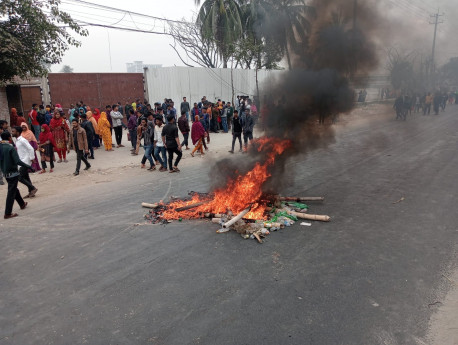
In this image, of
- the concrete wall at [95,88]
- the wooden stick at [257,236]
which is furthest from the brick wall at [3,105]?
the wooden stick at [257,236]

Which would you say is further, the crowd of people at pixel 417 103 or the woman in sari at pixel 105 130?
the crowd of people at pixel 417 103

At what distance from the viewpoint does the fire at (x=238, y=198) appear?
6.03 m

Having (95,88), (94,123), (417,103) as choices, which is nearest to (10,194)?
(94,123)

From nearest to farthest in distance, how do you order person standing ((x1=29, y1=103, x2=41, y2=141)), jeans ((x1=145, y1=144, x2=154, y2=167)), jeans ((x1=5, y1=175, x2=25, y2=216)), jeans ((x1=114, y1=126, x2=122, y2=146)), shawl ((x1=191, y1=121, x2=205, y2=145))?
jeans ((x1=5, y1=175, x2=25, y2=216))
jeans ((x1=145, y1=144, x2=154, y2=167))
shawl ((x1=191, y1=121, x2=205, y2=145))
person standing ((x1=29, y1=103, x2=41, y2=141))
jeans ((x1=114, y1=126, x2=122, y2=146))

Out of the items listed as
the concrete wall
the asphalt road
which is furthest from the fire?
the concrete wall

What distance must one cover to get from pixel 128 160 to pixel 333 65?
7.36 metres

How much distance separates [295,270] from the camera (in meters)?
4.18

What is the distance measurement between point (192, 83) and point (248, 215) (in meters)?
16.8

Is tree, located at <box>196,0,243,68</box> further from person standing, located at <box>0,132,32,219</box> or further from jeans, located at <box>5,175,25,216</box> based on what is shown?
jeans, located at <box>5,175,25,216</box>

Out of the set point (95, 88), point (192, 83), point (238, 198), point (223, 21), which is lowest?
point (238, 198)

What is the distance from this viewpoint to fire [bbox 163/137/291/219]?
603 cm

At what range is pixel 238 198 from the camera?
623 centimetres

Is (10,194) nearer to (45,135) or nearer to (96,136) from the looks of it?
(45,135)

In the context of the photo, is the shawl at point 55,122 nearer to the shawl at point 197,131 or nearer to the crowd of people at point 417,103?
the shawl at point 197,131
